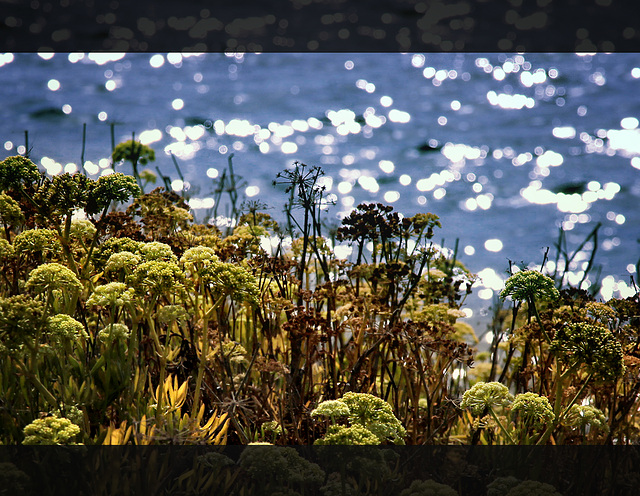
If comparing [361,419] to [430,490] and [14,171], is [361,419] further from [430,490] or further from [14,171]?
[14,171]

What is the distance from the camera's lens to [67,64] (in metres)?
4.12

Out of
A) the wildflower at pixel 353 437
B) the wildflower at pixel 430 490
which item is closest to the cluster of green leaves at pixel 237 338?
the wildflower at pixel 353 437

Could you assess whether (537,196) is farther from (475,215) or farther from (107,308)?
(107,308)

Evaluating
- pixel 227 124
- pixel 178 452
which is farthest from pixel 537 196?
pixel 178 452

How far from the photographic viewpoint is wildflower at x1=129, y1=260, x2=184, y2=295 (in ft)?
5.56

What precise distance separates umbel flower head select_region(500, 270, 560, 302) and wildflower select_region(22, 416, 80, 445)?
1.45 metres

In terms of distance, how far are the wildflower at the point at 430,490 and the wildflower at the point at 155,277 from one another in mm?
898

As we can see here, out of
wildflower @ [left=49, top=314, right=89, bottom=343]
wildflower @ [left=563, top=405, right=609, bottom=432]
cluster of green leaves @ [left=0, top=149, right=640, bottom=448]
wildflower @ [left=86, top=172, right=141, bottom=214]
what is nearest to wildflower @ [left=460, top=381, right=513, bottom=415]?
cluster of green leaves @ [left=0, top=149, right=640, bottom=448]

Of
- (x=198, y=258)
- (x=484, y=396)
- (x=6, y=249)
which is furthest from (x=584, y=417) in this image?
(x=6, y=249)

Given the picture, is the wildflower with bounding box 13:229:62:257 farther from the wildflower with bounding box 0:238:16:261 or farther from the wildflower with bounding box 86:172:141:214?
the wildflower with bounding box 86:172:141:214

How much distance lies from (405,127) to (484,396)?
3.30 meters

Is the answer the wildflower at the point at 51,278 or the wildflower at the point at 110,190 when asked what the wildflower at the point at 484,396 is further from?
the wildflower at the point at 110,190

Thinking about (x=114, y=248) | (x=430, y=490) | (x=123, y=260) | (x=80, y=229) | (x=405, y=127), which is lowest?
(x=430, y=490)

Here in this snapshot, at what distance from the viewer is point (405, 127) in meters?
4.72
